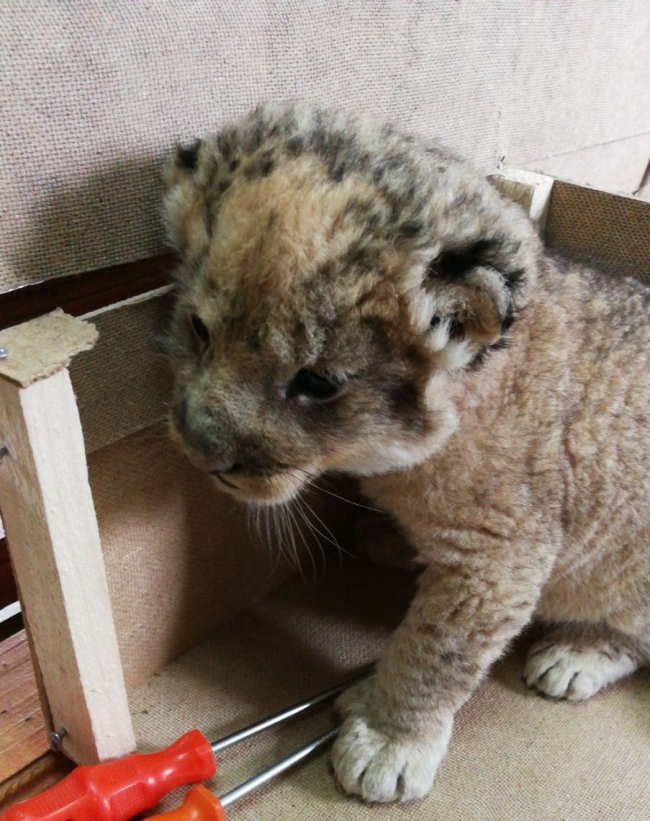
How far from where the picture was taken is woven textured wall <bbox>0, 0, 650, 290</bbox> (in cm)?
70

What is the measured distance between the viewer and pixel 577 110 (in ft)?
4.74

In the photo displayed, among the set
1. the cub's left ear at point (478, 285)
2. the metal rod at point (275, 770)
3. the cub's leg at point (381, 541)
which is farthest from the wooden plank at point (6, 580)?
the cub's left ear at point (478, 285)

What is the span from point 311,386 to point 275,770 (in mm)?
496

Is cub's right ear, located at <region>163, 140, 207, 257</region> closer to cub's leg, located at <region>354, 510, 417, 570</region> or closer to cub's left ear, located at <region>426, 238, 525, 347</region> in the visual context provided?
cub's left ear, located at <region>426, 238, 525, 347</region>

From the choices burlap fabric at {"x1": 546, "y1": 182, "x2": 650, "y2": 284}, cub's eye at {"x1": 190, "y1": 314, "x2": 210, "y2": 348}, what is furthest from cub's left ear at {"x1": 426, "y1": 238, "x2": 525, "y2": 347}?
burlap fabric at {"x1": 546, "y1": 182, "x2": 650, "y2": 284}

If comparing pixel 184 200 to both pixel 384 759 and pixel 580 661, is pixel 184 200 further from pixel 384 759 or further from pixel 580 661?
pixel 580 661

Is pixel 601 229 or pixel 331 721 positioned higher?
pixel 601 229

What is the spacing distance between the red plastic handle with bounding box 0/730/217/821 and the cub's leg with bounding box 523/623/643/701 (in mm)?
505

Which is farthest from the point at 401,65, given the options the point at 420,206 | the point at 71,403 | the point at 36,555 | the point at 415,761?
the point at 415,761

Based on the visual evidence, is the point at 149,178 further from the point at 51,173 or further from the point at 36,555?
the point at 36,555

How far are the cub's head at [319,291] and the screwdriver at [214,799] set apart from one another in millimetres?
332

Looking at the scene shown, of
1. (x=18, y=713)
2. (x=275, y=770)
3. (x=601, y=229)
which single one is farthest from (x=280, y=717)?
(x=601, y=229)

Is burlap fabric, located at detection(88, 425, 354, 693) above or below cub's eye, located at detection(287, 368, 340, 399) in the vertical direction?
below

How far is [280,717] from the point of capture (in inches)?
39.6
